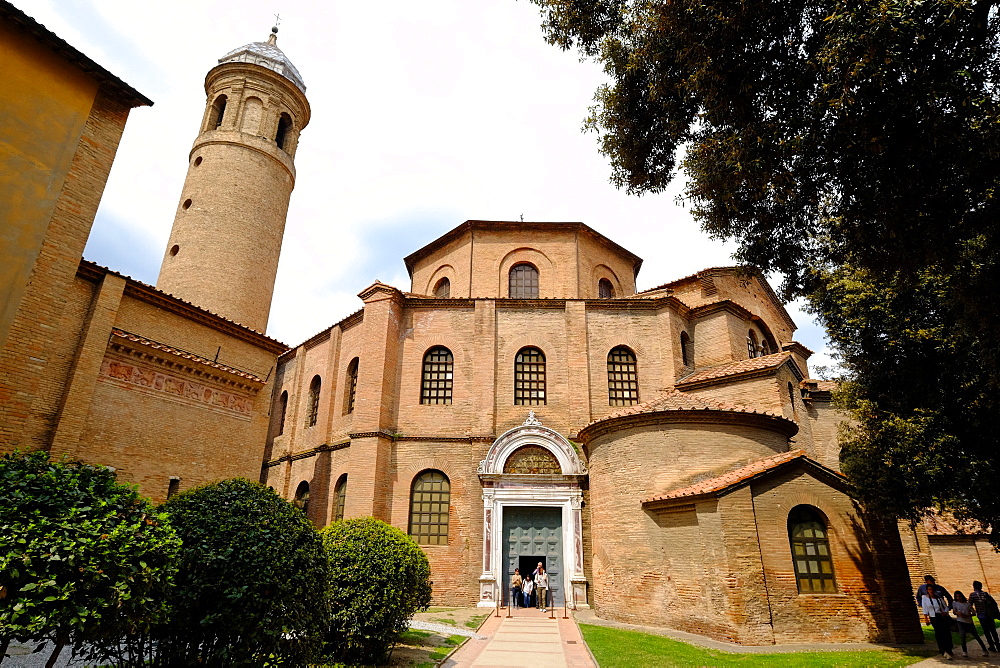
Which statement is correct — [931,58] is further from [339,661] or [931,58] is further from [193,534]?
[339,661]

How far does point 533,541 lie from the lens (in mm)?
16766

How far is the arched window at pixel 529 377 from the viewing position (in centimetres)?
1875

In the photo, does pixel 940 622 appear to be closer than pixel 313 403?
Yes

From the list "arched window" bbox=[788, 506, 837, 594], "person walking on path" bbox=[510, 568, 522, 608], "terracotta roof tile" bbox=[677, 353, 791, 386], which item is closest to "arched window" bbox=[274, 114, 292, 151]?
"terracotta roof tile" bbox=[677, 353, 791, 386]

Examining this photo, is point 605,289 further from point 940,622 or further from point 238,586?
point 238,586

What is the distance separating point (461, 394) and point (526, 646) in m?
Answer: 9.46

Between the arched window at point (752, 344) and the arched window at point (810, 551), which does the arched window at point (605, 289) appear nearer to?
the arched window at point (752, 344)

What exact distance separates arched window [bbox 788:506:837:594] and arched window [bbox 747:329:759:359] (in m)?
9.35

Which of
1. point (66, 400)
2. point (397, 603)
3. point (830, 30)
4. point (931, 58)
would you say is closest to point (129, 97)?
point (66, 400)

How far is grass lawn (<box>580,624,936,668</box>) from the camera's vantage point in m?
9.03

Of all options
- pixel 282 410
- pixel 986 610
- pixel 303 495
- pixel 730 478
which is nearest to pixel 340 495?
pixel 303 495

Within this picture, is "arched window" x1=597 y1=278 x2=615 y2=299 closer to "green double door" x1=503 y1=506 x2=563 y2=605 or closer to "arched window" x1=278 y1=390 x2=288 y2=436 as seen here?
"green double door" x1=503 y1=506 x2=563 y2=605

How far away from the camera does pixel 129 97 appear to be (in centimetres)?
994

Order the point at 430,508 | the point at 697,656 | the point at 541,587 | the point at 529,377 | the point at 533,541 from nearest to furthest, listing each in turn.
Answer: the point at 697,656
the point at 541,587
the point at 533,541
the point at 430,508
the point at 529,377
